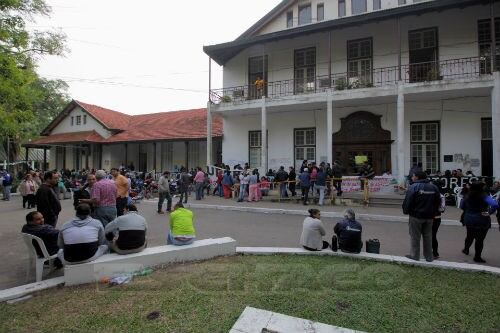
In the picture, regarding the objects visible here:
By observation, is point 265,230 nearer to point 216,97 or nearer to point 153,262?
point 153,262

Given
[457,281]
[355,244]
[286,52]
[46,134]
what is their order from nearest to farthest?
[457,281]
[355,244]
[286,52]
[46,134]

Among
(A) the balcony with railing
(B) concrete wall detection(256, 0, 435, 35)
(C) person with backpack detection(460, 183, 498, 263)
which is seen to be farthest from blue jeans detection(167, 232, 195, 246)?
(B) concrete wall detection(256, 0, 435, 35)

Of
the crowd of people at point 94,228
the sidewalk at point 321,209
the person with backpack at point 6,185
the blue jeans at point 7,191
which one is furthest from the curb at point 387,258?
the blue jeans at point 7,191

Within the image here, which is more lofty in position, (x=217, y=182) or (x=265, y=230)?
(x=217, y=182)

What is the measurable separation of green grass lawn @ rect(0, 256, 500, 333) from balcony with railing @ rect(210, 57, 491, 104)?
11684 mm

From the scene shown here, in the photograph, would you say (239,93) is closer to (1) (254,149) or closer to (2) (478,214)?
(1) (254,149)

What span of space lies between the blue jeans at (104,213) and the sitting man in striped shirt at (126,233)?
1.41m

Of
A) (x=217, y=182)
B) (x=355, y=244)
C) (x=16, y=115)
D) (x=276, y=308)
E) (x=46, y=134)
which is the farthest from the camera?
(x=46, y=134)

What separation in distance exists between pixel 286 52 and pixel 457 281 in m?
16.2

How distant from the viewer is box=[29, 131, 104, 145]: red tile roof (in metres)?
25.9

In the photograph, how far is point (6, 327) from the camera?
385 centimetres

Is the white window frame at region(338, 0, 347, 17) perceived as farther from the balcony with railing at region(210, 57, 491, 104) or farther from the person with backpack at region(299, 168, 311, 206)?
the person with backpack at region(299, 168, 311, 206)

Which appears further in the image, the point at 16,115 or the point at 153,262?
the point at 16,115

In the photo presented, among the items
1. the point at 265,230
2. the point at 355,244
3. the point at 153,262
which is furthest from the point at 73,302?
the point at 265,230
